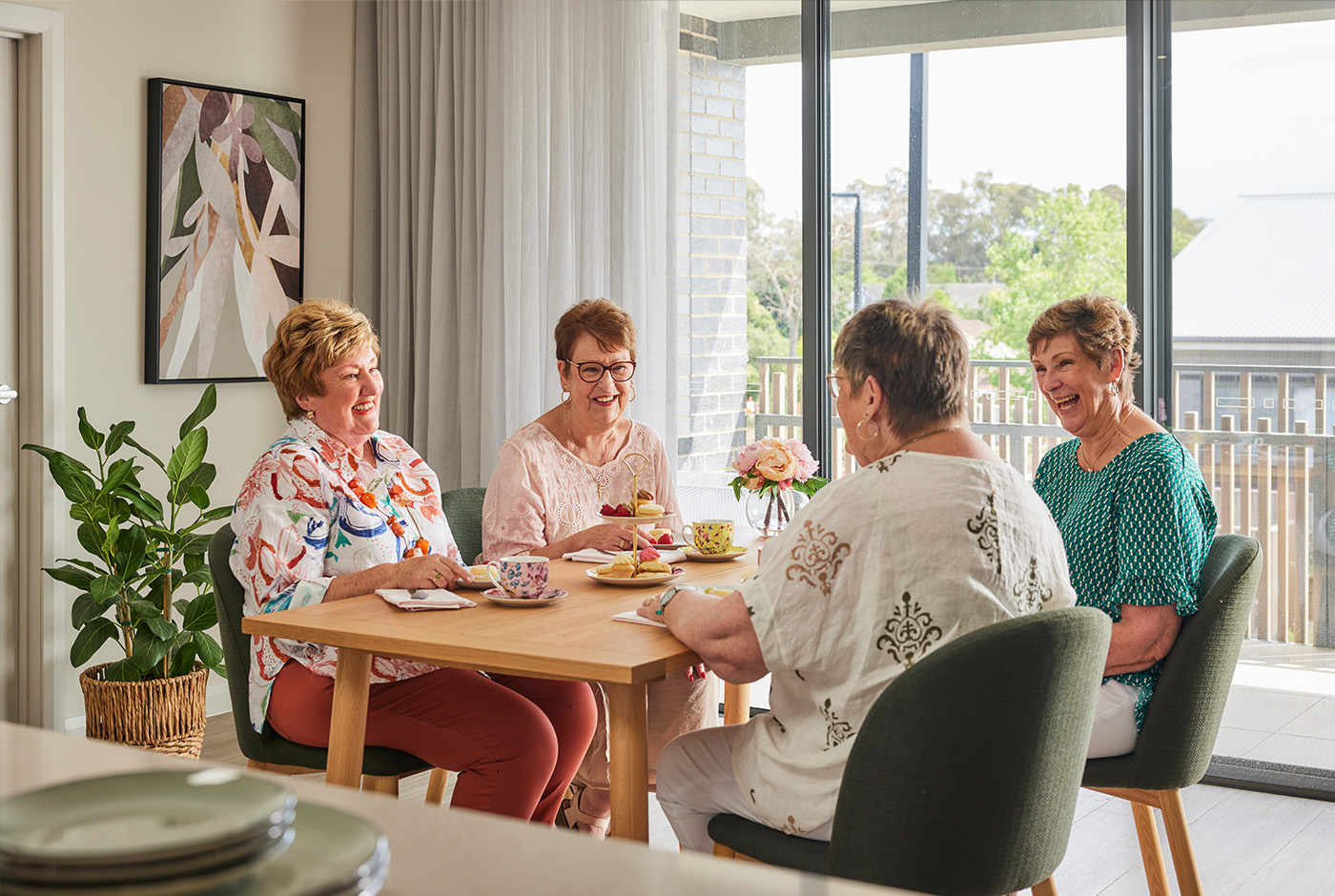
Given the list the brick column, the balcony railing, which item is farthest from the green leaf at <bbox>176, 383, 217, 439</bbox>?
the balcony railing

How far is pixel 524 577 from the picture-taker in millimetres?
2164

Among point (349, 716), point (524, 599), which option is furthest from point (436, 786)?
point (524, 599)

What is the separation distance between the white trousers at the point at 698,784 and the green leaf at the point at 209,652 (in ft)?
6.56

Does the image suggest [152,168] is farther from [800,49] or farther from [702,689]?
[702,689]

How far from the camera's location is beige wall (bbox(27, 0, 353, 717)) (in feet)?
12.9

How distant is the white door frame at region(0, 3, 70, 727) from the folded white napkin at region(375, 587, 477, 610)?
2095 millimetres

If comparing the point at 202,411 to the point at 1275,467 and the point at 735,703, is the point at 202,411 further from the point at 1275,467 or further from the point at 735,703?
the point at 1275,467

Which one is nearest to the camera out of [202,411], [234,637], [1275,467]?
[234,637]

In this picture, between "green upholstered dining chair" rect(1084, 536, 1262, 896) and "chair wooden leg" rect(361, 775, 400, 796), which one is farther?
"chair wooden leg" rect(361, 775, 400, 796)

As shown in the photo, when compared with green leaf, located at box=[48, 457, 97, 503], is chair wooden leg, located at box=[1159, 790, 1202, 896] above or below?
below

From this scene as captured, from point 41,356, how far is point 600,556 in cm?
214

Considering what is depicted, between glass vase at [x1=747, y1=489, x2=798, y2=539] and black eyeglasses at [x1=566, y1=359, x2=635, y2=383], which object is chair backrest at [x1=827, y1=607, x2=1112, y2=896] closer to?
glass vase at [x1=747, y1=489, x2=798, y2=539]

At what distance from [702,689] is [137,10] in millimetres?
2867

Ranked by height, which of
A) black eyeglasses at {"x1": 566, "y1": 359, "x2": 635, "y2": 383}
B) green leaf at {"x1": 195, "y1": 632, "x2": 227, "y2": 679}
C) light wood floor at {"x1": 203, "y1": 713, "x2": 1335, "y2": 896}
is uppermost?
black eyeglasses at {"x1": 566, "y1": 359, "x2": 635, "y2": 383}
